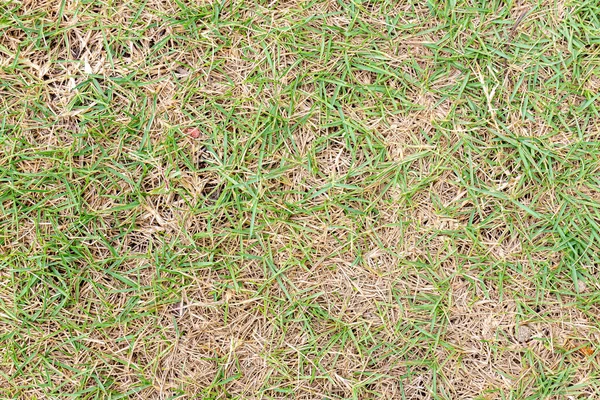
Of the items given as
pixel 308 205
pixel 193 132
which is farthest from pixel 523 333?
pixel 193 132

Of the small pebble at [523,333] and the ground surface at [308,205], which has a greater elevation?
the ground surface at [308,205]

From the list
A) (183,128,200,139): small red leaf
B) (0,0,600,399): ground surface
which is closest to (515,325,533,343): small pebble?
(0,0,600,399): ground surface

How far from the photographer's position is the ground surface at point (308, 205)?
2428 millimetres

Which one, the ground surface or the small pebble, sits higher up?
the ground surface

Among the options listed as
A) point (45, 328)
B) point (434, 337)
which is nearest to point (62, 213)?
point (45, 328)

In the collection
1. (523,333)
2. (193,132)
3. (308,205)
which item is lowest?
(523,333)

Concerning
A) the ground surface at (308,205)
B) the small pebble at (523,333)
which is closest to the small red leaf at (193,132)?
the ground surface at (308,205)

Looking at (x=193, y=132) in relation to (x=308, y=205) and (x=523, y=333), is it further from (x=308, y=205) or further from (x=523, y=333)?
(x=523, y=333)

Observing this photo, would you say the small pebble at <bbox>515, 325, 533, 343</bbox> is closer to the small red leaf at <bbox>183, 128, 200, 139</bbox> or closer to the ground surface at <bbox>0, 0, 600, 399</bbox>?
the ground surface at <bbox>0, 0, 600, 399</bbox>

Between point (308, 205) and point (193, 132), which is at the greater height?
point (193, 132)

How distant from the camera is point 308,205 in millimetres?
2467

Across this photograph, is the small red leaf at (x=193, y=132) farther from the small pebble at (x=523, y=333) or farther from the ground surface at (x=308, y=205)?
the small pebble at (x=523, y=333)

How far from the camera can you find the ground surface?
7.97ft

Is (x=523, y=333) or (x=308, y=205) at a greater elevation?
(x=308, y=205)
